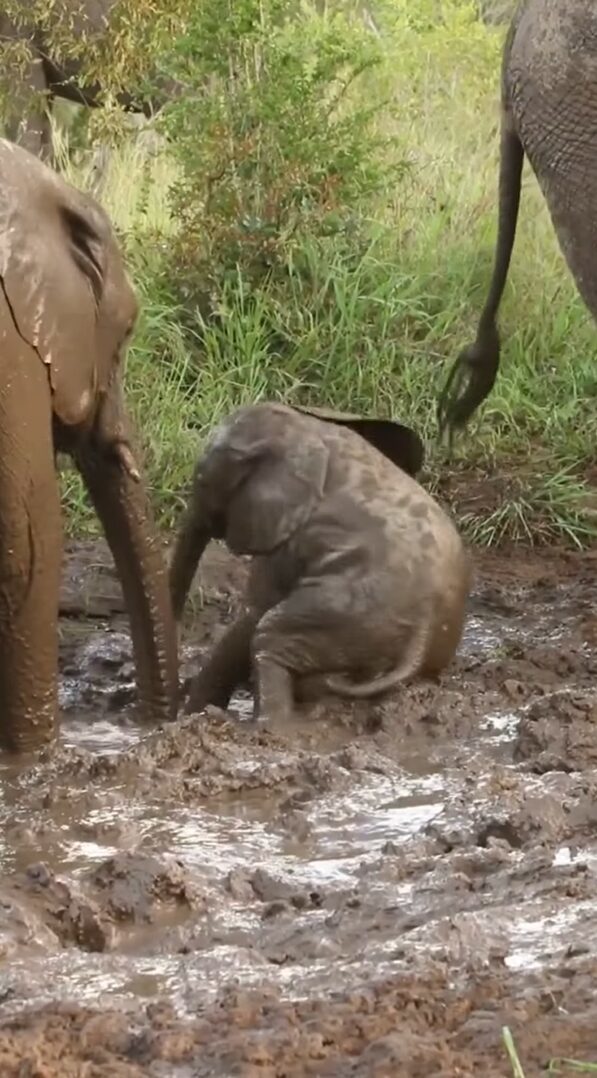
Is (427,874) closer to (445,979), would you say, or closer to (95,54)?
(445,979)

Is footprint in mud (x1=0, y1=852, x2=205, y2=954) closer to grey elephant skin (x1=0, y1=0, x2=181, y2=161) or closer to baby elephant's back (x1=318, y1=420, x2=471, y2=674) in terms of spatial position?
baby elephant's back (x1=318, y1=420, x2=471, y2=674)

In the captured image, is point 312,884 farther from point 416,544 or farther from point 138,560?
point 416,544

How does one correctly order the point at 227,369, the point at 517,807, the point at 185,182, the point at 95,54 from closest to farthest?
1. the point at 517,807
2. the point at 227,369
3. the point at 185,182
4. the point at 95,54

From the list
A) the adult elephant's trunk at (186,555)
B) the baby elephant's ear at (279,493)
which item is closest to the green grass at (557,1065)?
the baby elephant's ear at (279,493)

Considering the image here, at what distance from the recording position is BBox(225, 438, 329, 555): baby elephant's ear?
162 inches

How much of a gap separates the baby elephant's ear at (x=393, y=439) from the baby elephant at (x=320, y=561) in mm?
131

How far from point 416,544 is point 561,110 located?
112 cm

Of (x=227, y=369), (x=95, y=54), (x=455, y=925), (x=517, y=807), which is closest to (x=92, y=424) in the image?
(x=517, y=807)

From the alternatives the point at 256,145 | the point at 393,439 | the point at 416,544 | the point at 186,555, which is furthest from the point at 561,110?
the point at 256,145

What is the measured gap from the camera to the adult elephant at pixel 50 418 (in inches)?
134

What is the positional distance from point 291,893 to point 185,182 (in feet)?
14.9

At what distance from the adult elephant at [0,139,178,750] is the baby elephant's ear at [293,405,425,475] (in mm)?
705

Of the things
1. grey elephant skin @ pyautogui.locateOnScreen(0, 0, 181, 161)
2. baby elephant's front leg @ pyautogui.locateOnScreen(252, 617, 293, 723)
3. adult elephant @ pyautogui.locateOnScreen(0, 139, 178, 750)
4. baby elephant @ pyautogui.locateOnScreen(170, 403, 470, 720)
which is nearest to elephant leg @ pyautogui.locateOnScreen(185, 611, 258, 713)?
baby elephant @ pyautogui.locateOnScreen(170, 403, 470, 720)

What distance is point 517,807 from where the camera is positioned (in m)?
3.06
